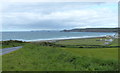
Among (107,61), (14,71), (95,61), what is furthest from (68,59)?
(14,71)

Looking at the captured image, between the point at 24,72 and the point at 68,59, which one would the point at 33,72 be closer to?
the point at 24,72

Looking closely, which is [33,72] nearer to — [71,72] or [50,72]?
[50,72]

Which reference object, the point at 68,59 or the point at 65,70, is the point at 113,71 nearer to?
the point at 65,70

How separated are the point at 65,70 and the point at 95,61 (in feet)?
9.60

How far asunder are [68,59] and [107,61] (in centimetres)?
249

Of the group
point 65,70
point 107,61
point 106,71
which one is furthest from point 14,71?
point 107,61

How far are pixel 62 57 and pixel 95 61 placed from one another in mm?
2465

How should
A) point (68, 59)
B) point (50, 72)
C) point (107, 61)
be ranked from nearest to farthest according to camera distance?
1. point (50, 72)
2. point (107, 61)
3. point (68, 59)

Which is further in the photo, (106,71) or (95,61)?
(95,61)

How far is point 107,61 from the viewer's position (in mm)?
9727

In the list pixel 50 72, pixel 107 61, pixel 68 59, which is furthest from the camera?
pixel 68 59

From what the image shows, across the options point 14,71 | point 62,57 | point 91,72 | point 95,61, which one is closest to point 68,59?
point 62,57

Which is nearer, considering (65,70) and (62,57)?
(65,70)

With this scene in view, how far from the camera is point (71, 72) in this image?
298 inches
